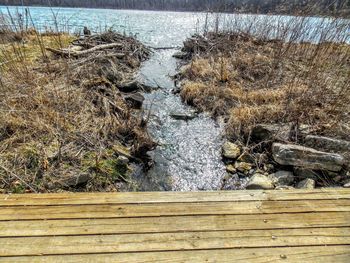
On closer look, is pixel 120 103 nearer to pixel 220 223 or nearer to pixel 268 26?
pixel 220 223

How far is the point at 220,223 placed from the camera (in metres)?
1.55

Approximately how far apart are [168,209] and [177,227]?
0.16m

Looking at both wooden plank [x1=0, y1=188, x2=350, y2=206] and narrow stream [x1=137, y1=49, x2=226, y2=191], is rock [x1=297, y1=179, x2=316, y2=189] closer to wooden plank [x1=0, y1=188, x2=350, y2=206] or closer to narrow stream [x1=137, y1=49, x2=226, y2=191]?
narrow stream [x1=137, y1=49, x2=226, y2=191]

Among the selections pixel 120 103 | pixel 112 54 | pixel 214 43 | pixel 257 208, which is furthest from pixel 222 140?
pixel 214 43

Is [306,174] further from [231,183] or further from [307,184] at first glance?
[231,183]

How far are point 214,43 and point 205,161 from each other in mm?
5116

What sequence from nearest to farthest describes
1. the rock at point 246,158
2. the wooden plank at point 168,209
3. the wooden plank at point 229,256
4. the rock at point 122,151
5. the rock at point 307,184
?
the wooden plank at point 229,256
the wooden plank at point 168,209
the rock at point 307,184
the rock at point 122,151
the rock at point 246,158

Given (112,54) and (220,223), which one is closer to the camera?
(220,223)

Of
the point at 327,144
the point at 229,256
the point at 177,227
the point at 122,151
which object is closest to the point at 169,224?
the point at 177,227

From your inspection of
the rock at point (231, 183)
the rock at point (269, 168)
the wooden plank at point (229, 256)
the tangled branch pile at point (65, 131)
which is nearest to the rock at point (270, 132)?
the rock at point (269, 168)

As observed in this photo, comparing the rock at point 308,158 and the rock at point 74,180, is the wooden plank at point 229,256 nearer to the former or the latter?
the rock at point 74,180

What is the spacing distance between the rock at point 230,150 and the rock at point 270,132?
1.17ft

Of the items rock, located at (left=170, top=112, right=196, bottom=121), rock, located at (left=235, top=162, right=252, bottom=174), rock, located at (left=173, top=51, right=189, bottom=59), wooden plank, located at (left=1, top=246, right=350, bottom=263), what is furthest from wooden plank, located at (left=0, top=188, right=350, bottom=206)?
rock, located at (left=173, top=51, right=189, bottom=59)

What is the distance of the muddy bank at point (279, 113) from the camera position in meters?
3.11
